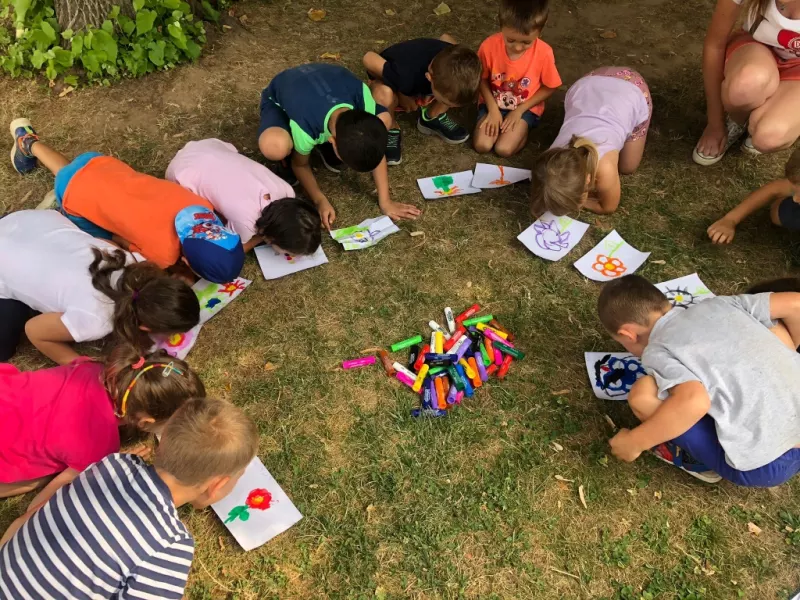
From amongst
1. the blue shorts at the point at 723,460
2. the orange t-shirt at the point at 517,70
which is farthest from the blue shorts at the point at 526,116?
the blue shorts at the point at 723,460

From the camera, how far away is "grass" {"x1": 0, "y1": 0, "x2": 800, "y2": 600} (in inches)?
107

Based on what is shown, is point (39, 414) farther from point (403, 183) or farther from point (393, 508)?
point (403, 183)

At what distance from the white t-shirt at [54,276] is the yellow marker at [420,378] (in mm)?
1664

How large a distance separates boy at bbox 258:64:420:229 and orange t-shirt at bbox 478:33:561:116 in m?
0.94

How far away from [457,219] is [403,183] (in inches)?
21.0

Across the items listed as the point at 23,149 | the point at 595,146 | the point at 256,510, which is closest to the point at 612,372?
the point at 595,146

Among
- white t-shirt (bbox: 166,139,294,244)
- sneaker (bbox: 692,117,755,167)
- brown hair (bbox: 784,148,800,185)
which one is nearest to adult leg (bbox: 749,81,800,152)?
brown hair (bbox: 784,148,800,185)

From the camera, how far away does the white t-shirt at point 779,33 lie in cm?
370

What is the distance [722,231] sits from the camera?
3969mm

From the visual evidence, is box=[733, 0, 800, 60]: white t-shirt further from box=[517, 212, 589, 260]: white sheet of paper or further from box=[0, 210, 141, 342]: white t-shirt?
box=[0, 210, 141, 342]: white t-shirt

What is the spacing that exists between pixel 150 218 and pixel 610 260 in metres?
2.91

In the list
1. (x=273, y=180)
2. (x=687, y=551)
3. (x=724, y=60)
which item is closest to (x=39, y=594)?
(x=273, y=180)

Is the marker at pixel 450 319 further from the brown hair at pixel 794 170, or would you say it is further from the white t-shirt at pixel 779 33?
the white t-shirt at pixel 779 33

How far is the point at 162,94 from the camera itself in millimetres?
4859
